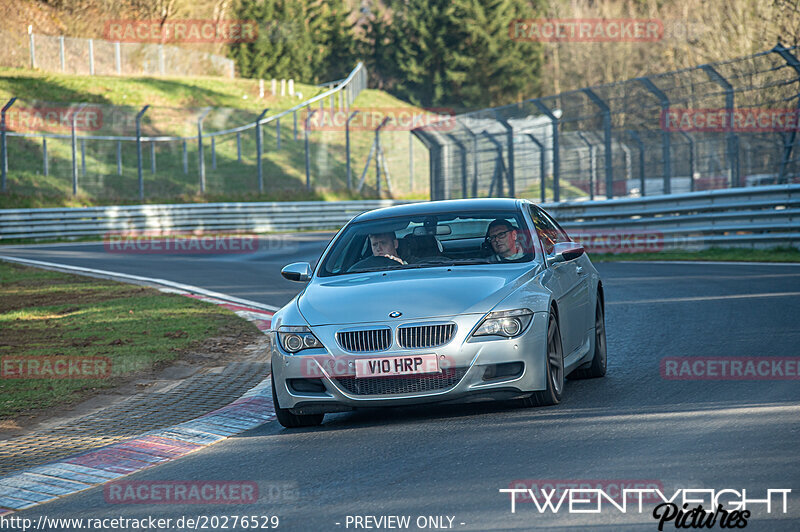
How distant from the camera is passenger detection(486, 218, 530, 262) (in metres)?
7.84

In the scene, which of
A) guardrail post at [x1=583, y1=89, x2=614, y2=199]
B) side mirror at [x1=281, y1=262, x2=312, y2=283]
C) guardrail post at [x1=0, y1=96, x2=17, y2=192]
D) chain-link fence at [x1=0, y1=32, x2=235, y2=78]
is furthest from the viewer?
chain-link fence at [x1=0, y1=32, x2=235, y2=78]

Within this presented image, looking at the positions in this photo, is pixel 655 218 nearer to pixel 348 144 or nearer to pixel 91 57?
pixel 348 144

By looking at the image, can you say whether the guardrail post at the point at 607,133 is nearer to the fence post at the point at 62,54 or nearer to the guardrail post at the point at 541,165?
the guardrail post at the point at 541,165

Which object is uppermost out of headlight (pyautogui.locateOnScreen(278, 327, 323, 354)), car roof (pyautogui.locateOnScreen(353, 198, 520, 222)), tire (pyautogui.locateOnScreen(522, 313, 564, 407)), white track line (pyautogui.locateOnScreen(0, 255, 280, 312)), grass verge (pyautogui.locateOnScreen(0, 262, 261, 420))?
car roof (pyautogui.locateOnScreen(353, 198, 520, 222))

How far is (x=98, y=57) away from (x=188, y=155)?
50.9 feet

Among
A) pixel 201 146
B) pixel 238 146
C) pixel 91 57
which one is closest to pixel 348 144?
pixel 238 146

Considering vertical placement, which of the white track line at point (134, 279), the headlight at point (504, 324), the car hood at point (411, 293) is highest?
the car hood at point (411, 293)

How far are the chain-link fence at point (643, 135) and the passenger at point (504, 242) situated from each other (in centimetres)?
1138

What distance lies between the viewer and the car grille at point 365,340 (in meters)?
6.77

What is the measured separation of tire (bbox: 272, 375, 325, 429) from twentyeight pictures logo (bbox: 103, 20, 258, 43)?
56.1 metres

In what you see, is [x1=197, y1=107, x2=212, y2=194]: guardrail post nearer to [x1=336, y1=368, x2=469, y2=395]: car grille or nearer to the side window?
the side window

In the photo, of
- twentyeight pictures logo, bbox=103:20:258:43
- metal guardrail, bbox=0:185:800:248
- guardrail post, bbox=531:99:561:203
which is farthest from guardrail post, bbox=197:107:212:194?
twentyeight pictures logo, bbox=103:20:258:43

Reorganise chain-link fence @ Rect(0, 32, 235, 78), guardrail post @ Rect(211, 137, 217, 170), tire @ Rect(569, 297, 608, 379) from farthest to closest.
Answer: chain-link fence @ Rect(0, 32, 235, 78) → guardrail post @ Rect(211, 137, 217, 170) → tire @ Rect(569, 297, 608, 379)

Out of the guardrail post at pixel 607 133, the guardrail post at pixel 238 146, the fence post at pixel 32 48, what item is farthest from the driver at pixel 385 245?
the fence post at pixel 32 48
